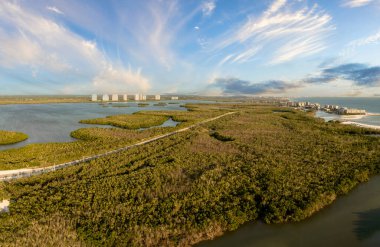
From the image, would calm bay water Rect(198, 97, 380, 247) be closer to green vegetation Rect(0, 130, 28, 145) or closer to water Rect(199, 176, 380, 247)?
water Rect(199, 176, 380, 247)

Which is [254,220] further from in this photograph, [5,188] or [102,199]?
[5,188]

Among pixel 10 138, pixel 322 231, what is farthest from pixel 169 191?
pixel 10 138

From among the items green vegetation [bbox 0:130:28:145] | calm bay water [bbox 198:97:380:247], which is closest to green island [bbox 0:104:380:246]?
calm bay water [bbox 198:97:380:247]

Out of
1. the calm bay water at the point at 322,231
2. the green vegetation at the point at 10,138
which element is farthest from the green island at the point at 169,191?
the green vegetation at the point at 10,138

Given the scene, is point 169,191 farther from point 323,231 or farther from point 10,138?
point 10,138

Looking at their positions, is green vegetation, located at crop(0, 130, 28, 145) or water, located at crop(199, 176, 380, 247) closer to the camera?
water, located at crop(199, 176, 380, 247)

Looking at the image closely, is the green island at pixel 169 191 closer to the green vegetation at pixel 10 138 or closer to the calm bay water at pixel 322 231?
the calm bay water at pixel 322 231

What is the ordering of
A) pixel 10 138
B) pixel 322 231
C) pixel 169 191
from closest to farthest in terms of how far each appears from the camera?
1. pixel 322 231
2. pixel 169 191
3. pixel 10 138
